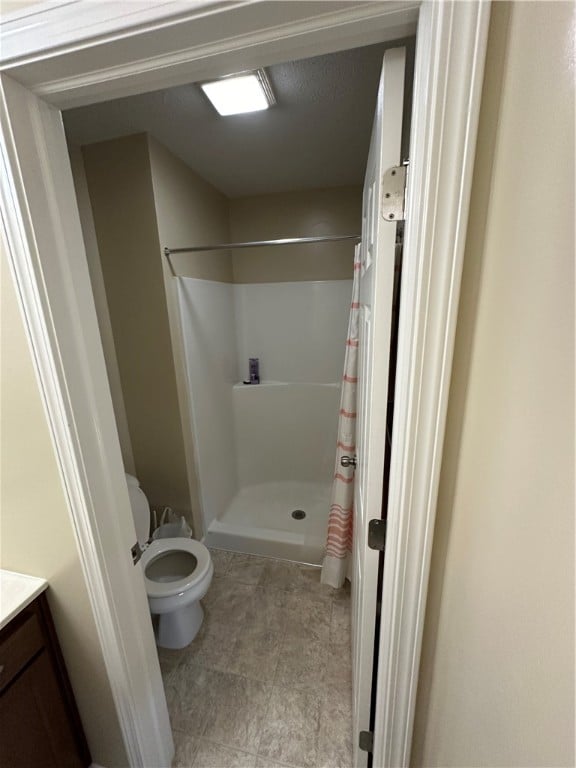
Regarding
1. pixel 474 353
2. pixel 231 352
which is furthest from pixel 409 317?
pixel 231 352

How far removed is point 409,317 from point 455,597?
547mm

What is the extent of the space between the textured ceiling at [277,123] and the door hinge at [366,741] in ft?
6.94

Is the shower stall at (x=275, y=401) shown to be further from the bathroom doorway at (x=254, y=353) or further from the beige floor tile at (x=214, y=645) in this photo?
the beige floor tile at (x=214, y=645)

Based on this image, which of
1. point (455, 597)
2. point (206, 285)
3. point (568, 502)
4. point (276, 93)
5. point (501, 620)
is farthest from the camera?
point (206, 285)

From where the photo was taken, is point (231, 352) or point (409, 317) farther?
point (231, 352)

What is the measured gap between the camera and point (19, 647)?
2.64 ft

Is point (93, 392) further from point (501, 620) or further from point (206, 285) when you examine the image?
point (206, 285)

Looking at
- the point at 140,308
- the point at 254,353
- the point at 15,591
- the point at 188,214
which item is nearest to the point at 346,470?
the point at 15,591

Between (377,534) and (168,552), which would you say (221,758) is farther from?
(377,534)

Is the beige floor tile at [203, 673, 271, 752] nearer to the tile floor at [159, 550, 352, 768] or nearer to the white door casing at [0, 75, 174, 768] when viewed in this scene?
the tile floor at [159, 550, 352, 768]

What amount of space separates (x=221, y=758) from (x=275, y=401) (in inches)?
72.8

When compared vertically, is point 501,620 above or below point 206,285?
below

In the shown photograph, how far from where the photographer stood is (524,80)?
405mm

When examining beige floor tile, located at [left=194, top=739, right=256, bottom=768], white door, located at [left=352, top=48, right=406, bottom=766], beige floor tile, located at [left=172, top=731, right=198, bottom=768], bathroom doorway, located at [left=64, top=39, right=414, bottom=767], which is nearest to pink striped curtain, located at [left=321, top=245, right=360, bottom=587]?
bathroom doorway, located at [left=64, top=39, right=414, bottom=767]
